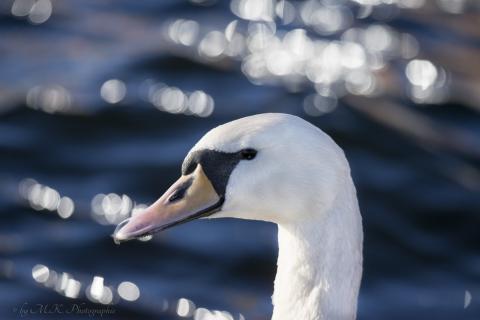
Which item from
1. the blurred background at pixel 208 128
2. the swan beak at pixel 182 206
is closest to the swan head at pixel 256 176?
the swan beak at pixel 182 206

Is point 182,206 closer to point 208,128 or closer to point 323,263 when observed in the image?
point 323,263

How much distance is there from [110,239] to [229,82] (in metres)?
1.76

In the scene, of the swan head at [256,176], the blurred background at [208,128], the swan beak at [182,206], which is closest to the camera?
the swan head at [256,176]

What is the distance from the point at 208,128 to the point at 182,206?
4.03 meters

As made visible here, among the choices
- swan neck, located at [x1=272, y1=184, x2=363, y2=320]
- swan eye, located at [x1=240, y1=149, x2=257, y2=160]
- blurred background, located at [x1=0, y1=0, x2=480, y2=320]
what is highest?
blurred background, located at [x1=0, y1=0, x2=480, y2=320]

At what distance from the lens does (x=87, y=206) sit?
7.38m

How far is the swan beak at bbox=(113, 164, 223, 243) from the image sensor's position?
3.91 meters

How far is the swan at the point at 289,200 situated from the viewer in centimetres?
375

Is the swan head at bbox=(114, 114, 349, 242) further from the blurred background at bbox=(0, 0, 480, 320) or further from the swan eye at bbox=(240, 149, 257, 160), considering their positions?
the blurred background at bbox=(0, 0, 480, 320)

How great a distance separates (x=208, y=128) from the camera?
796 cm

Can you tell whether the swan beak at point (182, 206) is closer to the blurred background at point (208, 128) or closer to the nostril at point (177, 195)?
the nostril at point (177, 195)

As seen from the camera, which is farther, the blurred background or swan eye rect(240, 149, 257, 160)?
the blurred background

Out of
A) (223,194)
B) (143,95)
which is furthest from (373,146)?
(223,194)

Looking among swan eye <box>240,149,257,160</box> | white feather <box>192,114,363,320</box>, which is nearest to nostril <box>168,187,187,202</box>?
white feather <box>192,114,363,320</box>
